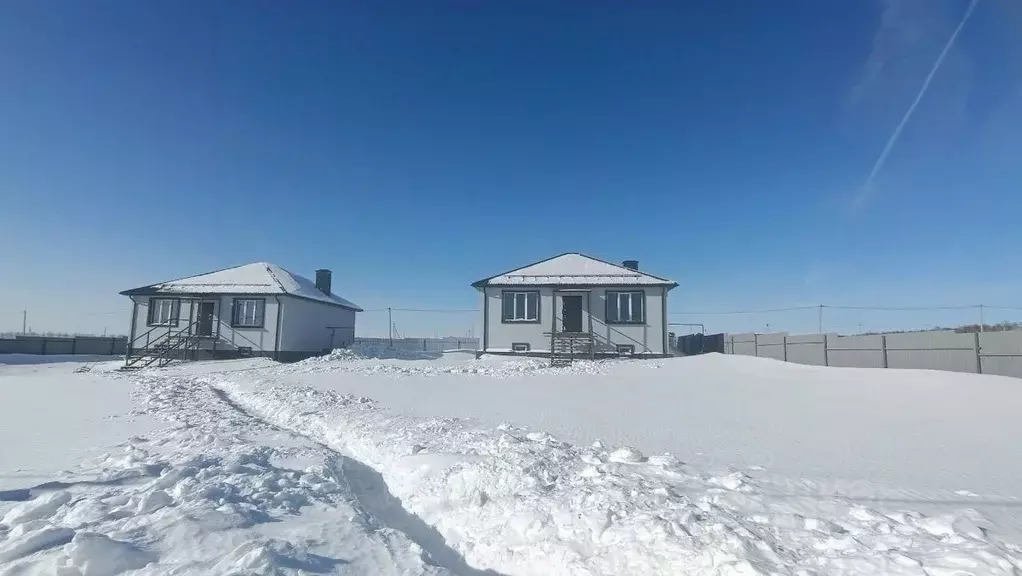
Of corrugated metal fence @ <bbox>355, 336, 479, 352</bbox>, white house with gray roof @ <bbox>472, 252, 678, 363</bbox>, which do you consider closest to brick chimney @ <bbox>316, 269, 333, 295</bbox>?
corrugated metal fence @ <bbox>355, 336, 479, 352</bbox>

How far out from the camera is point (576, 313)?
72.6 feet

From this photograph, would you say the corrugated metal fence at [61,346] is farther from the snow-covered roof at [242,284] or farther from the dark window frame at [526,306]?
the dark window frame at [526,306]

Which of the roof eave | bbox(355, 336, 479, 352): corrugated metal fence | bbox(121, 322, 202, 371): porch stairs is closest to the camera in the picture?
the roof eave

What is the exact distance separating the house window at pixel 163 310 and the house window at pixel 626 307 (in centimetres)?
1910

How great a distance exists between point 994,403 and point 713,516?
9230 millimetres

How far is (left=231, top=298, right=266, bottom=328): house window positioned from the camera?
2308cm

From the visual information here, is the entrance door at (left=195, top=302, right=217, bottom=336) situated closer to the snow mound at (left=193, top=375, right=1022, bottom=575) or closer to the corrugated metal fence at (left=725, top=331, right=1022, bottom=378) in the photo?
the snow mound at (left=193, top=375, right=1022, bottom=575)

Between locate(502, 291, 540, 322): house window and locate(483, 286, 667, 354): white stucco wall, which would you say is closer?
locate(483, 286, 667, 354): white stucco wall

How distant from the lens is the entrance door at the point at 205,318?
76.4 feet

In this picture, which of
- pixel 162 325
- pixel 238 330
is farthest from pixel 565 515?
pixel 162 325

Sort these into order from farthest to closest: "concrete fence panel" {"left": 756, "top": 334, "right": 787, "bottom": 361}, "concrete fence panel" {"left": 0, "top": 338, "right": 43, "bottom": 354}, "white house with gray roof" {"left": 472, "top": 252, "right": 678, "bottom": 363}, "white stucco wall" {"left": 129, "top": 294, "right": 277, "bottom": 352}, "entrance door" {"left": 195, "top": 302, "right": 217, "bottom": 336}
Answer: "concrete fence panel" {"left": 0, "top": 338, "right": 43, "bottom": 354} → "entrance door" {"left": 195, "top": 302, "right": 217, "bottom": 336} → "white stucco wall" {"left": 129, "top": 294, "right": 277, "bottom": 352} → "white house with gray roof" {"left": 472, "top": 252, "right": 678, "bottom": 363} → "concrete fence panel" {"left": 756, "top": 334, "right": 787, "bottom": 361}

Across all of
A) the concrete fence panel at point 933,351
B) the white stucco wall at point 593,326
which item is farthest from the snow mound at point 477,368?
the concrete fence panel at point 933,351

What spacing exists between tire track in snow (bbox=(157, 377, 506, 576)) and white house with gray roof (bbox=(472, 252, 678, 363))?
46.2ft

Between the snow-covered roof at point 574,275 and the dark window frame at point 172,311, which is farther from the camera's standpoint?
the dark window frame at point 172,311
